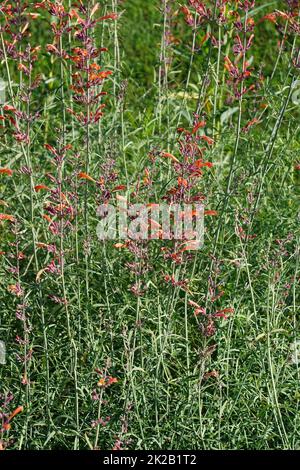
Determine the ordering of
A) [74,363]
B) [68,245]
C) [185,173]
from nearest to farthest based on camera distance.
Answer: [185,173]
[74,363]
[68,245]

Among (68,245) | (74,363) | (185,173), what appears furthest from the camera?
(68,245)

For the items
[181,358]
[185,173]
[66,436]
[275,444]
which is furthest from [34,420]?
[185,173]

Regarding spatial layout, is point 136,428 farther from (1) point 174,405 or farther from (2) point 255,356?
(2) point 255,356

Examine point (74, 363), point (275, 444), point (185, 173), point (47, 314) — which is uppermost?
point (185, 173)

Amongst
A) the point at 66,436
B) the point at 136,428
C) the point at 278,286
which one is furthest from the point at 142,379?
the point at 278,286

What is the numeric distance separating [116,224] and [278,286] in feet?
3.28

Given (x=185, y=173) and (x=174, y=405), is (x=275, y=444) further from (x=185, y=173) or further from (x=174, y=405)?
(x=185, y=173)

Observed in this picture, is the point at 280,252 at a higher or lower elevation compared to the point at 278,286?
higher

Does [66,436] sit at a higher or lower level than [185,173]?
lower

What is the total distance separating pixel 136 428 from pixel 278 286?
1.00 meters

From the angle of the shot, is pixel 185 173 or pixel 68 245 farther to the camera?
pixel 68 245

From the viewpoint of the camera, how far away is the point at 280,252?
4230mm

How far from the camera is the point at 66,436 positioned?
181 inches

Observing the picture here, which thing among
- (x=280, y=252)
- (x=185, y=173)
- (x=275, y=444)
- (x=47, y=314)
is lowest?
(x=275, y=444)
